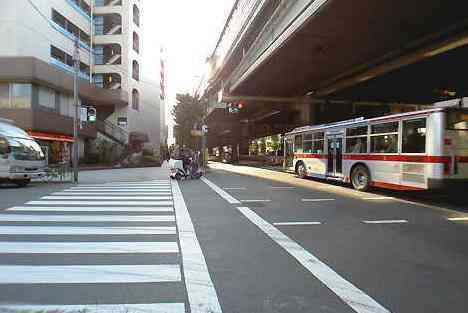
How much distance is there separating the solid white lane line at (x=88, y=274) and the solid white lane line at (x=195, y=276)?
0.68 feet

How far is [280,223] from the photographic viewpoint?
863cm

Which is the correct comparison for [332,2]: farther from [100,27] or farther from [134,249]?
[100,27]

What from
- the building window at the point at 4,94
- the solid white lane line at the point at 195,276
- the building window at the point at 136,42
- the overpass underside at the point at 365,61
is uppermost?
the building window at the point at 136,42

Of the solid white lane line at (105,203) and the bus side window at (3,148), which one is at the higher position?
the bus side window at (3,148)

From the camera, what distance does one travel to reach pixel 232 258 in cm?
584

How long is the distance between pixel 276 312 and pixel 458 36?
696 inches

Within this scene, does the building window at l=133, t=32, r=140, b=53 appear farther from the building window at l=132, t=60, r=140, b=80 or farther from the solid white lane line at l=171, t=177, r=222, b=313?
the solid white lane line at l=171, t=177, r=222, b=313

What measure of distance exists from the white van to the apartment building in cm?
1061

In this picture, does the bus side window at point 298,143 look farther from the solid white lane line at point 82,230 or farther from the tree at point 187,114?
the tree at point 187,114

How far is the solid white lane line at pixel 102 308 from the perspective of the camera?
3.92 meters

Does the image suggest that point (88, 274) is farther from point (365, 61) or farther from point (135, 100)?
point (135, 100)

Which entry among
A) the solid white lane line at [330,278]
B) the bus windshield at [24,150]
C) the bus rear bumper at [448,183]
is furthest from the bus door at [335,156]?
the bus windshield at [24,150]

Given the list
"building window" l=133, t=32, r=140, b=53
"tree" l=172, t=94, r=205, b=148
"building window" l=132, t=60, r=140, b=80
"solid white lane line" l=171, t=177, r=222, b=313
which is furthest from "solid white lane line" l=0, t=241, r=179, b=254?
"building window" l=133, t=32, r=140, b=53

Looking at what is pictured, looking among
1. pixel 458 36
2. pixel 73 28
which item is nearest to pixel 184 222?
pixel 458 36
